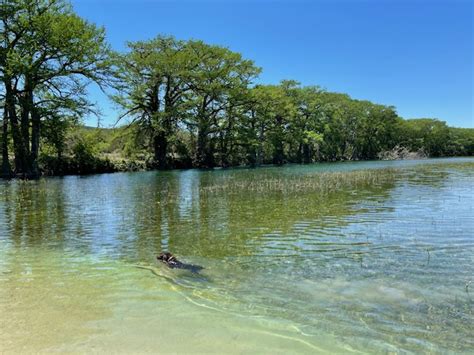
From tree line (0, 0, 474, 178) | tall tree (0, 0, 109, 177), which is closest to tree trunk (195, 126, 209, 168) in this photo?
tree line (0, 0, 474, 178)

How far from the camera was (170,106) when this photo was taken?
189 feet

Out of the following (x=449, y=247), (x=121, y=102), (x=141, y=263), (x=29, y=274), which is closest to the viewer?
(x=29, y=274)

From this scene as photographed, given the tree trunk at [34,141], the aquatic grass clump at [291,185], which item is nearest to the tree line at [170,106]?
the tree trunk at [34,141]

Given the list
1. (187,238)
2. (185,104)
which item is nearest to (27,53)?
(185,104)

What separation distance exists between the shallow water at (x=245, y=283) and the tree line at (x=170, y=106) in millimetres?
27893

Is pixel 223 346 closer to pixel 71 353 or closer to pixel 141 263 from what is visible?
pixel 71 353

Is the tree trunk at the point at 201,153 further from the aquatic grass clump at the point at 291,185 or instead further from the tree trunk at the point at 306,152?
the aquatic grass clump at the point at 291,185

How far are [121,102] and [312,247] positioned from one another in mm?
49966

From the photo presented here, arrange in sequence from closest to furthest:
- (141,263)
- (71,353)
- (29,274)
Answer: (71,353) < (29,274) < (141,263)

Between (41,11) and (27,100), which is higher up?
(41,11)

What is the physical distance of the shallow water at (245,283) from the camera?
14.8 ft

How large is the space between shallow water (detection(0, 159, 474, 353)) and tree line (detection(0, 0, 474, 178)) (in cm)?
2789

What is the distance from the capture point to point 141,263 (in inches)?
311

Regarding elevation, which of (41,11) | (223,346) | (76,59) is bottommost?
(223,346)
